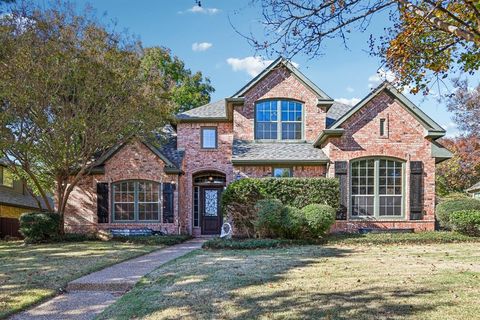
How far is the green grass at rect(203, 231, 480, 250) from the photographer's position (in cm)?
1288

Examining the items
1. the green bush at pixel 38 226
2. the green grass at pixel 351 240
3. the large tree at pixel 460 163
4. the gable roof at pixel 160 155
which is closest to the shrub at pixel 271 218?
the green grass at pixel 351 240

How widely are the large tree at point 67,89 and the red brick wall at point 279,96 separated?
12.1ft

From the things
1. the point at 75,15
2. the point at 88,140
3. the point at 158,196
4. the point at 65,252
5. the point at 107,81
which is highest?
the point at 75,15

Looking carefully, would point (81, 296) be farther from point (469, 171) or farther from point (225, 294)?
point (469, 171)

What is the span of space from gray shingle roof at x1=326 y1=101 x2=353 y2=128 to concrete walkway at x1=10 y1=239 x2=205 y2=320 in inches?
452

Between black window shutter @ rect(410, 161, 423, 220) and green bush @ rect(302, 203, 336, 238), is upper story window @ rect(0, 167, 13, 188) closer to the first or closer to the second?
green bush @ rect(302, 203, 336, 238)

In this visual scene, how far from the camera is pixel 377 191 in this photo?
1622cm

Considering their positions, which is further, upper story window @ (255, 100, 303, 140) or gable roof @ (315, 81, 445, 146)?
upper story window @ (255, 100, 303, 140)

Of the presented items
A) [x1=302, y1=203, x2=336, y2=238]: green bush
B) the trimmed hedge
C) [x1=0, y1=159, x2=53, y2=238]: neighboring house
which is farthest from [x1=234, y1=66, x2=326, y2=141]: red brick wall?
[x1=0, y1=159, x2=53, y2=238]: neighboring house

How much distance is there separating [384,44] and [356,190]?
10072 mm

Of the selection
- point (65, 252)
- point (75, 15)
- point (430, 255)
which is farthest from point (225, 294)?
point (75, 15)

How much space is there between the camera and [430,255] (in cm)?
1073

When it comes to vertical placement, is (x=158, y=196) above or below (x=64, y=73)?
below

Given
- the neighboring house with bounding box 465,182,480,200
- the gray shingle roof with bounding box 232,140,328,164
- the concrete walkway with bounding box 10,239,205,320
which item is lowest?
the concrete walkway with bounding box 10,239,205,320
